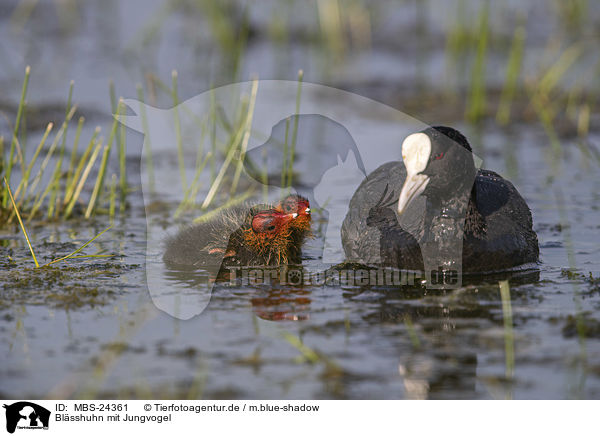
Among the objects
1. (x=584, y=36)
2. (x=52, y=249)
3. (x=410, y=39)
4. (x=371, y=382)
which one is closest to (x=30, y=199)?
(x=52, y=249)

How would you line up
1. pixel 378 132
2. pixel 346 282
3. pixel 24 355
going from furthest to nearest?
pixel 378 132 → pixel 346 282 → pixel 24 355

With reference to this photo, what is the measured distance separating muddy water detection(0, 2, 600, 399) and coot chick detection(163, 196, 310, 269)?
0.20m

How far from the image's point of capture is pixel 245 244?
5430mm

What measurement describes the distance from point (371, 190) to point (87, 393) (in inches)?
101

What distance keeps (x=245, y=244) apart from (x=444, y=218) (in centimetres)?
120

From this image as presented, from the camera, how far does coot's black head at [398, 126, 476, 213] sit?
4.96m

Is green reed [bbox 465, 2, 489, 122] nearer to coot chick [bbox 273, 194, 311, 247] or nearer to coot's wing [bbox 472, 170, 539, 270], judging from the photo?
coot's wing [bbox 472, 170, 539, 270]

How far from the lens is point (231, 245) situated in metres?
5.41
